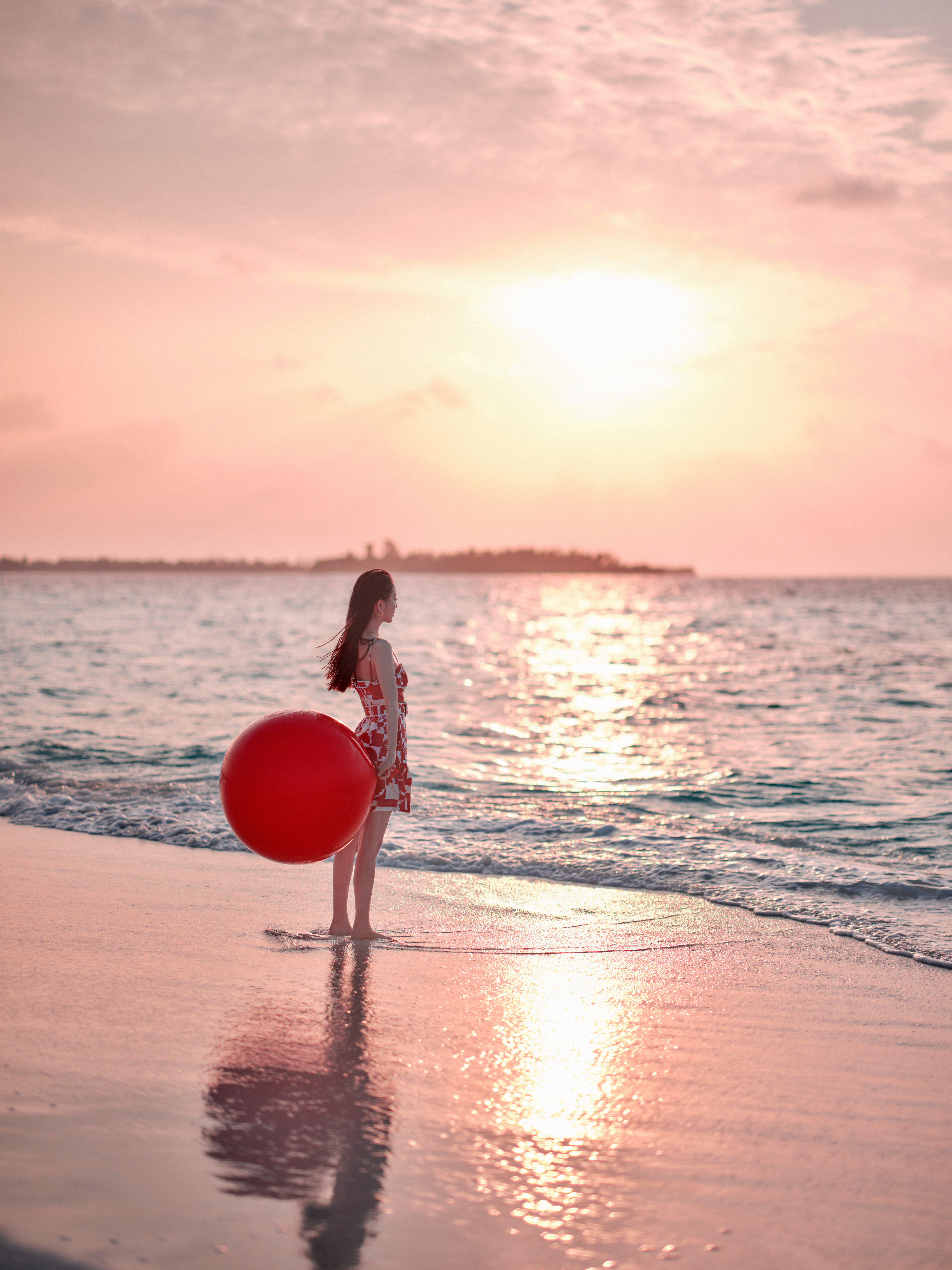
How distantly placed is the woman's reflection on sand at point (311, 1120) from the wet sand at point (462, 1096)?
0.01 meters

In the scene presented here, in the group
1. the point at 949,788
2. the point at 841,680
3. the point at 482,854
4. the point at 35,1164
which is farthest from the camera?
the point at 841,680

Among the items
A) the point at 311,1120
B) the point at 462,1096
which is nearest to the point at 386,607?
the point at 462,1096

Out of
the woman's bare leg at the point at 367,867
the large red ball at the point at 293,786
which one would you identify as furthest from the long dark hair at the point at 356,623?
the woman's bare leg at the point at 367,867

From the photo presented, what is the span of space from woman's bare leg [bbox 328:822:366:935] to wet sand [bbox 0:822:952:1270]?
0.27 meters

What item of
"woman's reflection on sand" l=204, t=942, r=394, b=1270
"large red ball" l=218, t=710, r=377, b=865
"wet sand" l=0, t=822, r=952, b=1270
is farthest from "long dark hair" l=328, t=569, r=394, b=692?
"woman's reflection on sand" l=204, t=942, r=394, b=1270

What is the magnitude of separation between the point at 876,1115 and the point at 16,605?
66053 mm

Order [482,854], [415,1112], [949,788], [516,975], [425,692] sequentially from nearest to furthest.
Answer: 1. [415,1112]
2. [516,975]
3. [482,854]
4. [949,788]
5. [425,692]

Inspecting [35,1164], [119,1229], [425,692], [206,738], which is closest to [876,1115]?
[119,1229]

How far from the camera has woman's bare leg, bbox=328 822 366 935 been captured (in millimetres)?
5930

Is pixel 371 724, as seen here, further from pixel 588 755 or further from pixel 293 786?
pixel 588 755

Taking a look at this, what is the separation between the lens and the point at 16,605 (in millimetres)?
63188

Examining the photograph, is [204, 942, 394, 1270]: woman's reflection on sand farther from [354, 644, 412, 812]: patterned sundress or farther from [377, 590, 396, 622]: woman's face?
[377, 590, 396, 622]: woman's face

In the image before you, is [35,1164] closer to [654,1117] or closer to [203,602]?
[654,1117]

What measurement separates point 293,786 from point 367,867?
38.1 inches
